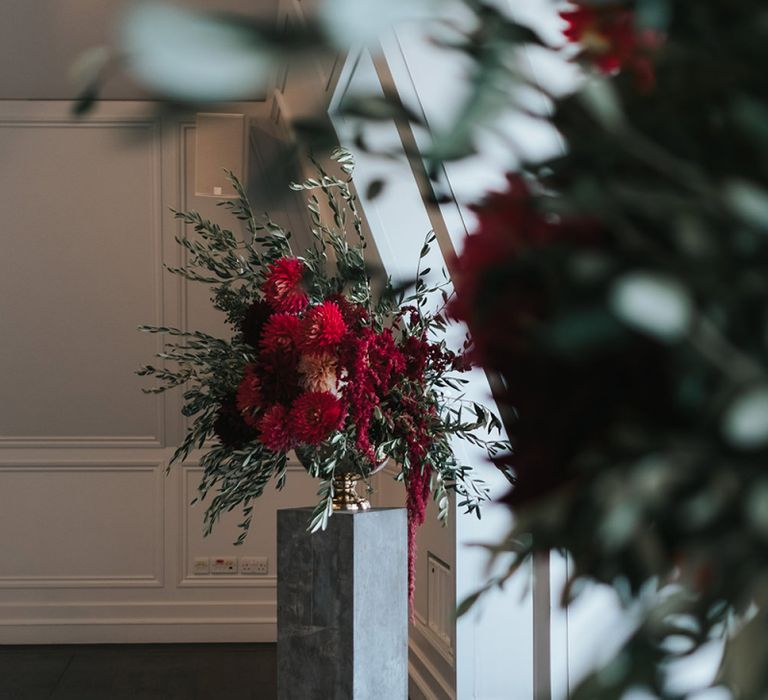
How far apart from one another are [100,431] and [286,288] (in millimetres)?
3496

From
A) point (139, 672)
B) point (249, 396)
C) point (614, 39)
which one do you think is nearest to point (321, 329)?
point (249, 396)

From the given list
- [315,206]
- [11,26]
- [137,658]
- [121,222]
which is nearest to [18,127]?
[121,222]

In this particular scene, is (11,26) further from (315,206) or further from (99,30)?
(315,206)

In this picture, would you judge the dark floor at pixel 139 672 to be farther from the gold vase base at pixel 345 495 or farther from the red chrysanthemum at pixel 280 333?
the red chrysanthemum at pixel 280 333

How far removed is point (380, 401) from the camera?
196cm

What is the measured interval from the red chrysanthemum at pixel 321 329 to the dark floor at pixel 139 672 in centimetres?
266

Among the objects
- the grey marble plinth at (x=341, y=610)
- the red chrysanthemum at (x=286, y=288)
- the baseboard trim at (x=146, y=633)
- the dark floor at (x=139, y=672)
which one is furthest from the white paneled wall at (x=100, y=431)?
the red chrysanthemum at (x=286, y=288)

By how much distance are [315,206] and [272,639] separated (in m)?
3.45

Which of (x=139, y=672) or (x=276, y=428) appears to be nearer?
(x=276, y=428)

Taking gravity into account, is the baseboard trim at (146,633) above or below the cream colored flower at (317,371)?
below

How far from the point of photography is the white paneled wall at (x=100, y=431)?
16.0 feet

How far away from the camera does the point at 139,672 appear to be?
4.40 meters

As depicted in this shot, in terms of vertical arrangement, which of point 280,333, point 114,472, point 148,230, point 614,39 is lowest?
point 114,472

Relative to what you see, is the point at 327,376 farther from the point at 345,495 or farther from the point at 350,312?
the point at 345,495
